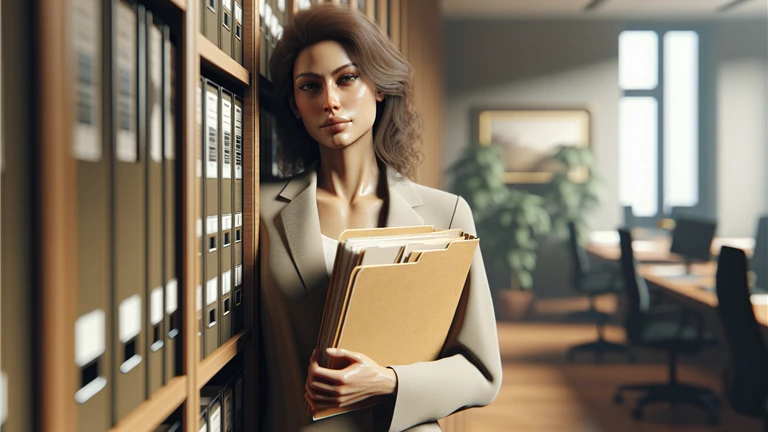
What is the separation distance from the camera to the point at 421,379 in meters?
1.05

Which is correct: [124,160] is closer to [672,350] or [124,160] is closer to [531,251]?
[672,350]

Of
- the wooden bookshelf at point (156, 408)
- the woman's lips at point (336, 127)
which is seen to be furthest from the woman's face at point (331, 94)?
the wooden bookshelf at point (156, 408)

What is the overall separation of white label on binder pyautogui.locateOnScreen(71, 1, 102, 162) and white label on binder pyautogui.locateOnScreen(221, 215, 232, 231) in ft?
1.40

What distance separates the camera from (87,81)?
0.53 metres

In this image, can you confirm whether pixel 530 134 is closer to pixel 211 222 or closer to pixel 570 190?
pixel 570 190

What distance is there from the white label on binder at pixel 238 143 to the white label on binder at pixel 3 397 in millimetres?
643

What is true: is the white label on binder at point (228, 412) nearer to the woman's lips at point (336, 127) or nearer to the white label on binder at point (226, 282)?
the white label on binder at point (226, 282)

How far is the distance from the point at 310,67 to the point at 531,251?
5.86 m

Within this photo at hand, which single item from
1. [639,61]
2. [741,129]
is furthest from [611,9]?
[741,129]

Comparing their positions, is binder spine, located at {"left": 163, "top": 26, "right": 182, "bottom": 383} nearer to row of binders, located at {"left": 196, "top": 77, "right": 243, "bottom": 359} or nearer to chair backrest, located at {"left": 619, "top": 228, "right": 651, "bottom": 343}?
row of binders, located at {"left": 196, "top": 77, "right": 243, "bottom": 359}

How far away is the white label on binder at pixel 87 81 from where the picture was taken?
513mm

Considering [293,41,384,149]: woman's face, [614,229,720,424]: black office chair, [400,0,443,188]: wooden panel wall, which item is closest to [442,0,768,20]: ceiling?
[614,229,720,424]: black office chair

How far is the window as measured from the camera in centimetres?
738

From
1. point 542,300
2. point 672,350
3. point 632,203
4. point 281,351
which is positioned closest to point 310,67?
Answer: point 281,351
